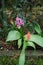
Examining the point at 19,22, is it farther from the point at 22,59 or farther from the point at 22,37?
the point at 22,59

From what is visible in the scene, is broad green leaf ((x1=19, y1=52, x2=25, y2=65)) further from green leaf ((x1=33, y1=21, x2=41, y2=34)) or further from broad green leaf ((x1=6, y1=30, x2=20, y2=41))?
green leaf ((x1=33, y1=21, x2=41, y2=34))

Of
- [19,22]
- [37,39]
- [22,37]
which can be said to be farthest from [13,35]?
[37,39]

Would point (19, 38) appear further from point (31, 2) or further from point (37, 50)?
point (31, 2)

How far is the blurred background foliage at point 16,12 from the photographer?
5.20 meters

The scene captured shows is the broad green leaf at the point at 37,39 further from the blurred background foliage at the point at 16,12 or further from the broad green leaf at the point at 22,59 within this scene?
the blurred background foliage at the point at 16,12

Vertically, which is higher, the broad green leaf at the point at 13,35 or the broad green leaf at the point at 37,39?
the broad green leaf at the point at 13,35

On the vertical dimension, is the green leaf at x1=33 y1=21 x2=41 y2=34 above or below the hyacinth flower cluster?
below

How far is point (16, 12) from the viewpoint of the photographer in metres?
5.31

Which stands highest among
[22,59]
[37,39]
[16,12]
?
[16,12]

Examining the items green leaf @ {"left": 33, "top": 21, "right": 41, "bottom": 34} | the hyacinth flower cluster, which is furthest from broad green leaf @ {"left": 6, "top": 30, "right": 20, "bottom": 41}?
green leaf @ {"left": 33, "top": 21, "right": 41, "bottom": 34}

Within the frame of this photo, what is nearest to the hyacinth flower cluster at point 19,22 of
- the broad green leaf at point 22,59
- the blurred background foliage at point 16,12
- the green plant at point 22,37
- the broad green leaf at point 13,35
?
the green plant at point 22,37

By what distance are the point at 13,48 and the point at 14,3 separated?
40.4 inches

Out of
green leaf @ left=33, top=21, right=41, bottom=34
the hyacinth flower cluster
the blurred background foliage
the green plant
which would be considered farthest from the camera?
the blurred background foliage

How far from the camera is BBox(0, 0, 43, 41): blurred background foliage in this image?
5202mm
